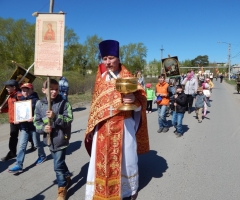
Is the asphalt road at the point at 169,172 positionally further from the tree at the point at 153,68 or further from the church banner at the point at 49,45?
the tree at the point at 153,68

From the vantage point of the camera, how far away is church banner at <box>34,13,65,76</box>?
2.85m

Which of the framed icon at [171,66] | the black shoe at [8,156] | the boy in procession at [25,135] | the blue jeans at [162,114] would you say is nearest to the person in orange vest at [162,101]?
the blue jeans at [162,114]

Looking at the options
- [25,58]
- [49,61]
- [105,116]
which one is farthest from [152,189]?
[25,58]

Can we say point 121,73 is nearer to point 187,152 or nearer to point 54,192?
point 54,192

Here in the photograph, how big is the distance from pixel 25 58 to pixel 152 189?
32422mm

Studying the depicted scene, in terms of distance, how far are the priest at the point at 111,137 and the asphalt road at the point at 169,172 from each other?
464 mm

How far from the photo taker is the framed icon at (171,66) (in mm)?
9406

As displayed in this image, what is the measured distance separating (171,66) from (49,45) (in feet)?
23.8

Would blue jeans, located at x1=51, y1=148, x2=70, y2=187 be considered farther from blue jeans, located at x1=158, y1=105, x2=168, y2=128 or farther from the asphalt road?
blue jeans, located at x1=158, y1=105, x2=168, y2=128

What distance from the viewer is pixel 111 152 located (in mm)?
3062

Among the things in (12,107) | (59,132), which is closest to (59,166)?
(59,132)

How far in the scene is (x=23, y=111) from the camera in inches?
168

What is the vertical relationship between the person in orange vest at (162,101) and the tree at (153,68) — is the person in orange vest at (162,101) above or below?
below

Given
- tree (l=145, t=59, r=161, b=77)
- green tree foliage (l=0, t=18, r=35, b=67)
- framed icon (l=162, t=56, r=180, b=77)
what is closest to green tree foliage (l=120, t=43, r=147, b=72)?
tree (l=145, t=59, r=161, b=77)
